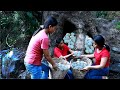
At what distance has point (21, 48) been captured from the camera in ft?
19.4

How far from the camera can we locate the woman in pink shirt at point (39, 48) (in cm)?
377

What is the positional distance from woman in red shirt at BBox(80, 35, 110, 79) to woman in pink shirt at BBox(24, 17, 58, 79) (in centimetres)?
57

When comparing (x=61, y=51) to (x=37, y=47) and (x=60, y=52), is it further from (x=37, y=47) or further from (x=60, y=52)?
(x=37, y=47)

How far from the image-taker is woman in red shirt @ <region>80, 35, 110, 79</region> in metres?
4.01

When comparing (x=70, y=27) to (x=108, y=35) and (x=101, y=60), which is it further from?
(x=101, y=60)

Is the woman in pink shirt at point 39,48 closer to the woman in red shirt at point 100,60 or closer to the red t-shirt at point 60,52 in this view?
the woman in red shirt at point 100,60

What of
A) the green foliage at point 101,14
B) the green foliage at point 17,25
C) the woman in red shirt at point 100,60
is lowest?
the woman in red shirt at point 100,60

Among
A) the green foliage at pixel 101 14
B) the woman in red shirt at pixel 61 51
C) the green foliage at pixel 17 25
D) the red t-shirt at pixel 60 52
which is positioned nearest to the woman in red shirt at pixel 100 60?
the woman in red shirt at pixel 61 51

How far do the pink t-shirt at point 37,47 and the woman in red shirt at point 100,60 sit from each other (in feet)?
2.25

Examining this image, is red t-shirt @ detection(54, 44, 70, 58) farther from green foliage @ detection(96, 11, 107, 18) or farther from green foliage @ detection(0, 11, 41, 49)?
green foliage @ detection(96, 11, 107, 18)

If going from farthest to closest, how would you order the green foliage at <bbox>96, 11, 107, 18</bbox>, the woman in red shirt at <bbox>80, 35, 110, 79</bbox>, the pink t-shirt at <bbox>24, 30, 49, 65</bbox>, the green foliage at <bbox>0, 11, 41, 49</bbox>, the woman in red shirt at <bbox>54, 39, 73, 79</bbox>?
1. the green foliage at <bbox>96, 11, 107, 18</bbox>
2. the green foliage at <bbox>0, 11, 41, 49</bbox>
3. the woman in red shirt at <bbox>54, 39, 73, 79</bbox>
4. the woman in red shirt at <bbox>80, 35, 110, 79</bbox>
5. the pink t-shirt at <bbox>24, 30, 49, 65</bbox>

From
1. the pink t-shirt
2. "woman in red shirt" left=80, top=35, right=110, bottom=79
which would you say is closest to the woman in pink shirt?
the pink t-shirt
